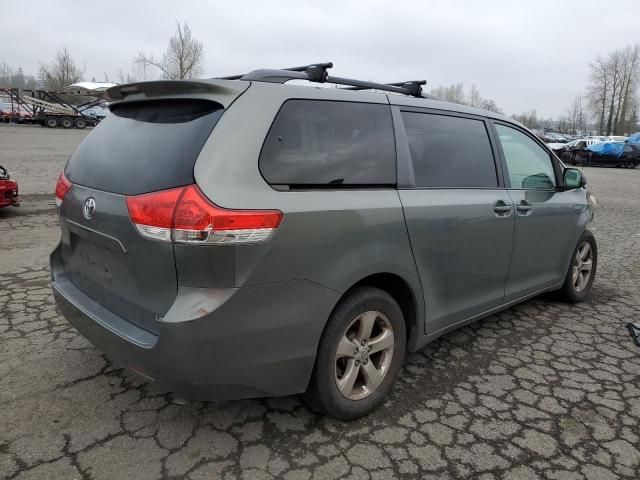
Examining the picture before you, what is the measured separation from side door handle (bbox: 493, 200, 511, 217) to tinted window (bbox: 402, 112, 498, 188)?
0.14 metres

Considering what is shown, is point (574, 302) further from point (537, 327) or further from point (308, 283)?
point (308, 283)

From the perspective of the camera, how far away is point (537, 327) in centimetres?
408

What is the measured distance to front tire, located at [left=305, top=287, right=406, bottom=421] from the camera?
7.95 ft

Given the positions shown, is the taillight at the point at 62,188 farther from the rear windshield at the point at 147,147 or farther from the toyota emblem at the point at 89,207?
the toyota emblem at the point at 89,207

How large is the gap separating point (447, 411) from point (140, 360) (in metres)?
1.69

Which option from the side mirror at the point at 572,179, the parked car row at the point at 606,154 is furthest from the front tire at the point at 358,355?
the parked car row at the point at 606,154

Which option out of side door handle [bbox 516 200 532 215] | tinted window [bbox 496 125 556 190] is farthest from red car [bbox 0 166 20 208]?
side door handle [bbox 516 200 532 215]

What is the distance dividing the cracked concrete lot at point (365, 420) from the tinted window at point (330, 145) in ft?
4.26

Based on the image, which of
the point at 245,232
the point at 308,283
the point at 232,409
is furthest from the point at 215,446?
the point at 245,232

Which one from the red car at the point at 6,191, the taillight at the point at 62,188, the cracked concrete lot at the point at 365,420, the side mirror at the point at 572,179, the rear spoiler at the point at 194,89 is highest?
the rear spoiler at the point at 194,89

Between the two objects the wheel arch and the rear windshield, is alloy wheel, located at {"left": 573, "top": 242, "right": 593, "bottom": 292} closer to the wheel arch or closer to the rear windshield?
the wheel arch

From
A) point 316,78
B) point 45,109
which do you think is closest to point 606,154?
point 316,78

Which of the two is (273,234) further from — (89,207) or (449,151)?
(449,151)

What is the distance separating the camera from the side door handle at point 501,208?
→ 330 cm
